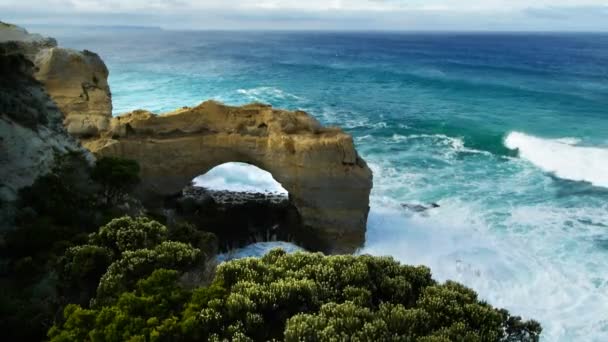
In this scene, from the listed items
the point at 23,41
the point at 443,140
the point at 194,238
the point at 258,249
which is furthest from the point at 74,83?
the point at 443,140

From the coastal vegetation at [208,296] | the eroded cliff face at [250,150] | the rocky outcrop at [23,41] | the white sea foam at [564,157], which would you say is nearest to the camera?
the coastal vegetation at [208,296]

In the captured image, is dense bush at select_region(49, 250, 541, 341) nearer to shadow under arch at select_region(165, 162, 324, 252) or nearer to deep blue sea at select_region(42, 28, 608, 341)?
deep blue sea at select_region(42, 28, 608, 341)

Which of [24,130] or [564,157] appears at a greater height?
[24,130]

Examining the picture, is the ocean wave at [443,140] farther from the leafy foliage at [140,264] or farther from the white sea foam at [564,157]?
the leafy foliage at [140,264]

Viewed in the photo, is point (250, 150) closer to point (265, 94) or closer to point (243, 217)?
point (243, 217)

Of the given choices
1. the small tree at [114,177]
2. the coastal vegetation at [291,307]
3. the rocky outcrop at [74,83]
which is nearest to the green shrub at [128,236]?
the coastal vegetation at [291,307]

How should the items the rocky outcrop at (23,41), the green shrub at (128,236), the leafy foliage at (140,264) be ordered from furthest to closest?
the rocky outcrop at (23,41), the green shrub at (128,236), the leafy foliage at (140,264)
